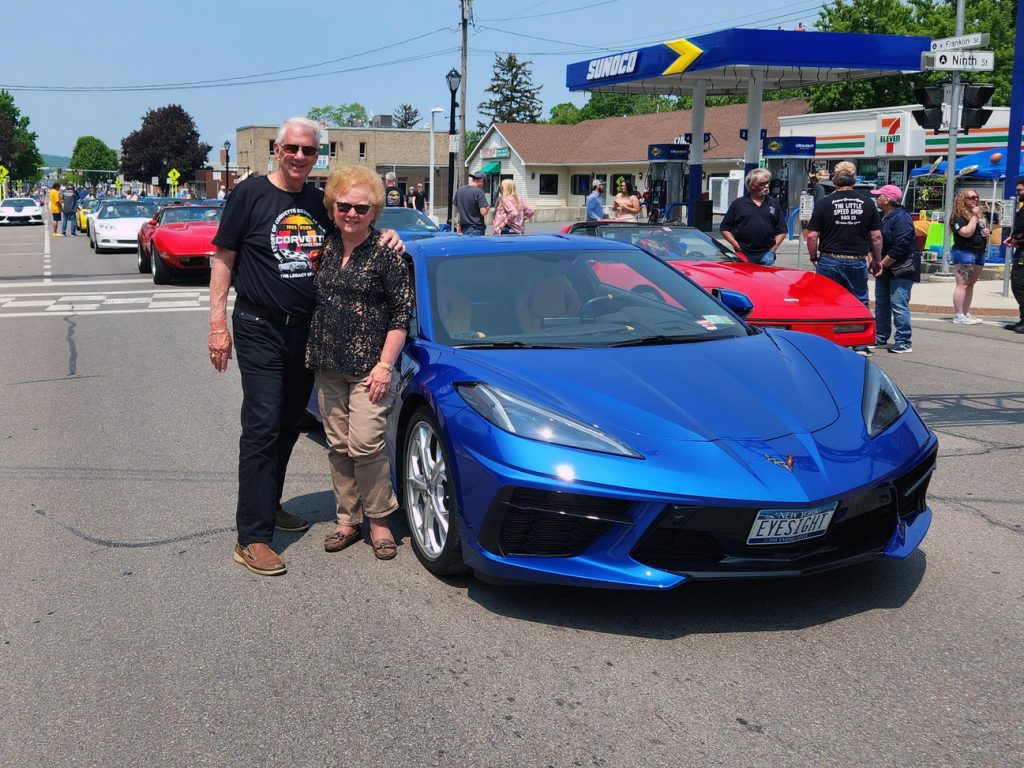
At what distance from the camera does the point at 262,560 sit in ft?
15.1

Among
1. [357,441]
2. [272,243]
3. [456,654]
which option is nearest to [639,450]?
[456,654]

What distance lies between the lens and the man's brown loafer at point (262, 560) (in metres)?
4.57

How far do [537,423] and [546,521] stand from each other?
36cm

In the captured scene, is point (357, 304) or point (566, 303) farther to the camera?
point (566, 303)

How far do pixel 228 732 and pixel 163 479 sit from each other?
128 inches

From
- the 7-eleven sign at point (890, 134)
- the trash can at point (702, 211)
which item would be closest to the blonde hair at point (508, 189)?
the trash can at point (702, 211)

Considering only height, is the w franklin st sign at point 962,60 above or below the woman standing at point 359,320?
above

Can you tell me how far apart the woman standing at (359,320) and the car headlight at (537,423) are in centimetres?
58

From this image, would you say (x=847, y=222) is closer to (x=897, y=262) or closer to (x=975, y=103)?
(x=897, y=262)

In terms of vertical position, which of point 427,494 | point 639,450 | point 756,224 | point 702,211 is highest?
point 702,211

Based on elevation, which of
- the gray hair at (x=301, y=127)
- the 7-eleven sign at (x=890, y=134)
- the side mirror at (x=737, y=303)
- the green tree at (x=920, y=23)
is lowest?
the side mirror at (x=737, y=303)

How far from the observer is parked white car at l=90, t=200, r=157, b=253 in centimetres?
2734

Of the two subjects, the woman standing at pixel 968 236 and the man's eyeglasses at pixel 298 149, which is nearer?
the man's eyeglasses at pixel 298 149

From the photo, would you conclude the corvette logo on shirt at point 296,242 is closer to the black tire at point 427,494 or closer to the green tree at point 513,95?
the black tire at point 427,494
